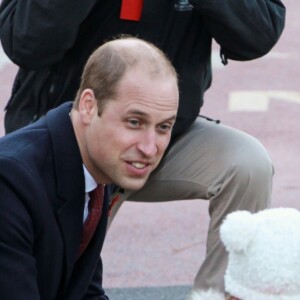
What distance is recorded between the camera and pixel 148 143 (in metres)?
3.35

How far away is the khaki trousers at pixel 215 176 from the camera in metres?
4.36

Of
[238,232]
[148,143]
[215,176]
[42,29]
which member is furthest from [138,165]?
[215,176]

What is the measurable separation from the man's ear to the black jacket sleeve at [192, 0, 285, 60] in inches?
33.9

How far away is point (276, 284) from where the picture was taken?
327 cm

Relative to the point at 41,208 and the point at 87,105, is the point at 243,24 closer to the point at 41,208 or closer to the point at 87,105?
the point at 87,105

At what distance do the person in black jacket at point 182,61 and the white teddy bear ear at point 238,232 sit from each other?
3.18 ft

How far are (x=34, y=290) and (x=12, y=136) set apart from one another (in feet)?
1.49

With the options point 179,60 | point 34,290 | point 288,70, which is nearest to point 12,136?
point 34,290

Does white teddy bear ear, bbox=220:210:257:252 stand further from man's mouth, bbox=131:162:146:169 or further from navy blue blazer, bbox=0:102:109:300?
navy blue blazer, bbox=0:102:109:300

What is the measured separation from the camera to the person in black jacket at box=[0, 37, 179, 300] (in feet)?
10.9

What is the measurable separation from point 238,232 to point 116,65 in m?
0.57

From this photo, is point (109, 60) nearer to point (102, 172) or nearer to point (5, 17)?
point (102, 172)

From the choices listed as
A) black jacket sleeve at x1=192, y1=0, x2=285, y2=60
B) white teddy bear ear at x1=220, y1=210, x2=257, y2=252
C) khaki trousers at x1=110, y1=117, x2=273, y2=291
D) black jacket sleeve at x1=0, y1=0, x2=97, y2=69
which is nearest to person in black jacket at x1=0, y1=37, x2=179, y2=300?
white teddy bear ear at x1=220, y1=210, x2=257, y2=252

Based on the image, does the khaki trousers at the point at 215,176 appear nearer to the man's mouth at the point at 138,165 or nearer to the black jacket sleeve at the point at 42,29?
the black jacket sleeve at the point at 42,29
